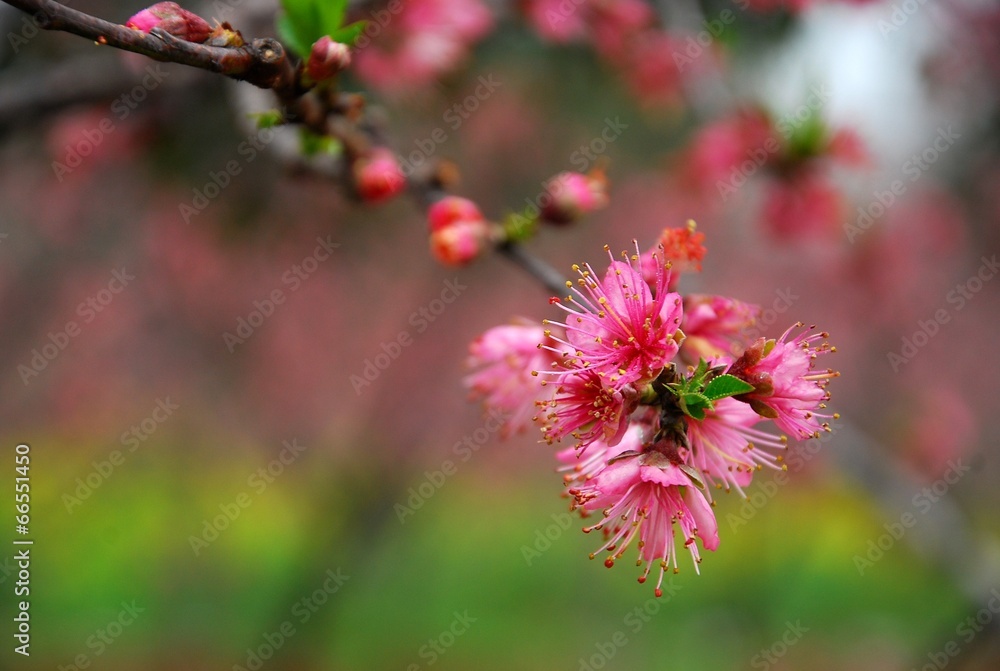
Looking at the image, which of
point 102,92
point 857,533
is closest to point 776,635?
point 857,533

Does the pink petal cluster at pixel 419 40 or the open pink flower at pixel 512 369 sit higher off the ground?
the pink petal cluster at pixel 419 40

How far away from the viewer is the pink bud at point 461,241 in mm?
1354

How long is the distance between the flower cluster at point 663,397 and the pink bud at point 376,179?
1.69 ft

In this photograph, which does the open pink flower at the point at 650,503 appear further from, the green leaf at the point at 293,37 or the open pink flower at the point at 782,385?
the green leaf at the point at 293,37

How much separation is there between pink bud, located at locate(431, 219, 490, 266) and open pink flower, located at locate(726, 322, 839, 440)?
1.83 feet

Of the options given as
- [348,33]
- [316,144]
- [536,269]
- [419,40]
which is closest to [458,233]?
[536,269]

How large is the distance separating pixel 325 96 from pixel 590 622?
5764mm

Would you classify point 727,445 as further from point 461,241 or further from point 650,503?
point 461,241

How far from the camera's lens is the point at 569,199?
1.43m

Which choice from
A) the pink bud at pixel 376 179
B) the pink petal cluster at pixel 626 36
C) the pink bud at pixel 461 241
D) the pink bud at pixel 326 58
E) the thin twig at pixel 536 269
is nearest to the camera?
the pink bud at pixel 326 58

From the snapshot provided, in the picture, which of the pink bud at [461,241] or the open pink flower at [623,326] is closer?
the open pink flower at [623,326]

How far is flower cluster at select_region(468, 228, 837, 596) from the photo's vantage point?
96cm

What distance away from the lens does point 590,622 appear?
6.19 metres

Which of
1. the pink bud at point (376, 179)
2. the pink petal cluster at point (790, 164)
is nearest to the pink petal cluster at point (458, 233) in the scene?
the pink bud at point (376, 179)
